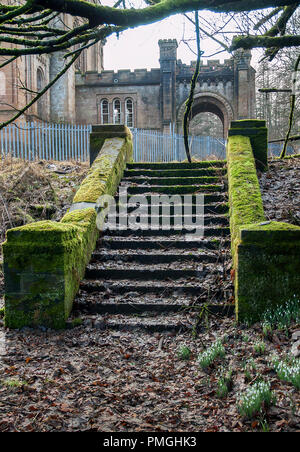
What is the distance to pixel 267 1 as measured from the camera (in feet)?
11.3

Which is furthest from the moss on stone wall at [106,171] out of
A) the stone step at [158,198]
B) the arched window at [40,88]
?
the arched window at [40,88]

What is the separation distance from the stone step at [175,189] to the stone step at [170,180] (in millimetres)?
310

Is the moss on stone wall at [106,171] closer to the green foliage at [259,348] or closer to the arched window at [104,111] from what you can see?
the green foliage at [259,348]

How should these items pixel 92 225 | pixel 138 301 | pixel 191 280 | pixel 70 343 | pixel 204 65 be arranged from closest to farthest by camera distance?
pixel 70 343
pixel 138 301
pixel 191 280
pixel 92 225
pixel 204 65

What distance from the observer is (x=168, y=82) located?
86.0 feet

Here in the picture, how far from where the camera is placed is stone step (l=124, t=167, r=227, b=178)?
741cm

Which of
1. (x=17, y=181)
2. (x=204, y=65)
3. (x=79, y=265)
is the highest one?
(x=204, y=65)

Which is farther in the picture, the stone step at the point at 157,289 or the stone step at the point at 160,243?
the stone step at the point at 160,243

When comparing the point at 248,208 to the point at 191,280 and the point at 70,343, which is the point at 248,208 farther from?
the point at 70,343

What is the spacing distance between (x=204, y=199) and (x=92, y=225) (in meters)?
2.19

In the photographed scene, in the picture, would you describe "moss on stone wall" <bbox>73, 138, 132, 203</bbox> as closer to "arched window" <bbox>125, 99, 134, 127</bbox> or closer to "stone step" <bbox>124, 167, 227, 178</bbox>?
"stone step" <bbox>124, 167, 227, 178</bbox>

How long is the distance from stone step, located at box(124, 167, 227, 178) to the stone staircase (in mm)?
307

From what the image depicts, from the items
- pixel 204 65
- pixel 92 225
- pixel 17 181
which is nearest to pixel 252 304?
pixel 92 225

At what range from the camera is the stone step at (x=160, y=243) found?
5.48 meters
